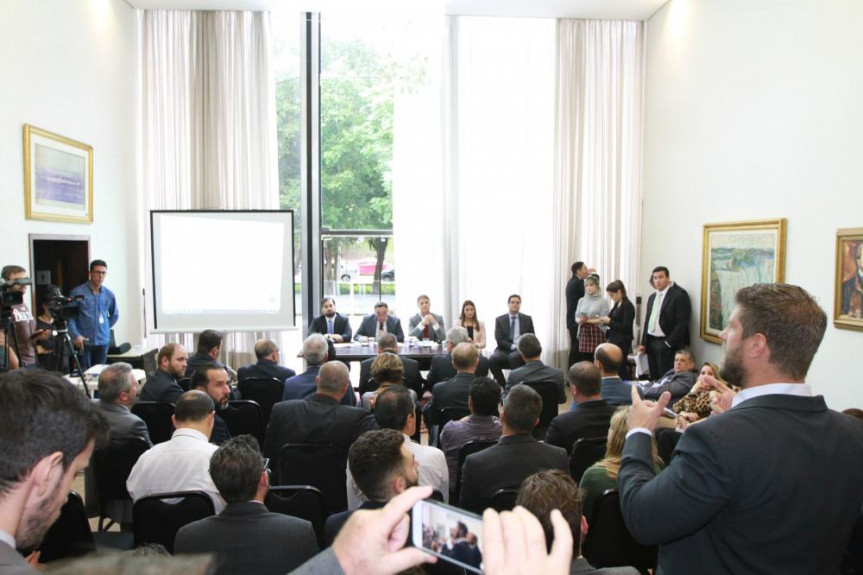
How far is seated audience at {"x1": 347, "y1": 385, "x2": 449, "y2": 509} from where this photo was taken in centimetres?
311

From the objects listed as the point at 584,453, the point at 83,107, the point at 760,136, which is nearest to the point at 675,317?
the point at 760,136

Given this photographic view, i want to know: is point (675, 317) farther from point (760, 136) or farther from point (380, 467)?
point (380, 467)

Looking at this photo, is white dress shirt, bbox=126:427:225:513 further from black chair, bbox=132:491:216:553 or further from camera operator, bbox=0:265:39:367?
camera operator, bbox=0:265:39:367

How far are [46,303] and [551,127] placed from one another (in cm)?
673

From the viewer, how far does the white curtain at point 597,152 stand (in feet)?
30.8

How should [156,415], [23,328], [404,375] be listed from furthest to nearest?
1. [404,375]
2. [23,328]
3. [156,415]

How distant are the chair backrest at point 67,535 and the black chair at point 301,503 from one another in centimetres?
70

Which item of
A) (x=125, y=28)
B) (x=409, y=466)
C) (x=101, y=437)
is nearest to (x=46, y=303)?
(x=125, y=28)

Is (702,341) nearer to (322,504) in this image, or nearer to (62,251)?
(322,504)

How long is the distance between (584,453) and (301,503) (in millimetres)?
1509

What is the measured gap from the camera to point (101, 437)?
1209 millimetres

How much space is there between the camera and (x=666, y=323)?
7.72 m

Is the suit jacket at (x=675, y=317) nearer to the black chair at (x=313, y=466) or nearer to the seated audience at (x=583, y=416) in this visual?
the seated audience at (x=583, y=416)

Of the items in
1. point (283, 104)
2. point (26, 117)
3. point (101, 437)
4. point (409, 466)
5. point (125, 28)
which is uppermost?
point (125, 28)
